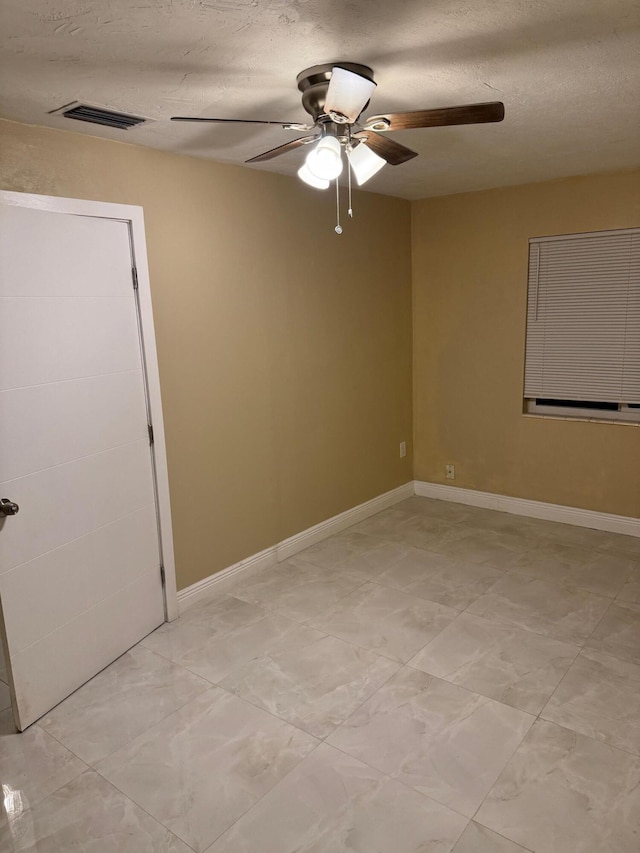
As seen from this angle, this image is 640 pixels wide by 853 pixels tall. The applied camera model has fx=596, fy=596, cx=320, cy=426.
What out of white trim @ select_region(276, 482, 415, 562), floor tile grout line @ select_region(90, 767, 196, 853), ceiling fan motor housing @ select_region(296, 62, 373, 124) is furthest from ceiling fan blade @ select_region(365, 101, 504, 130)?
white trim @ select_region(276, 482, 415, 562)

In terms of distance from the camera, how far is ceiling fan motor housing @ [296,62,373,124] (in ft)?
6.35

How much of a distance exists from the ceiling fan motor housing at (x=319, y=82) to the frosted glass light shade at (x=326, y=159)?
0.24 ft

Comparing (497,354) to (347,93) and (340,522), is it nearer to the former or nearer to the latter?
(340,522)

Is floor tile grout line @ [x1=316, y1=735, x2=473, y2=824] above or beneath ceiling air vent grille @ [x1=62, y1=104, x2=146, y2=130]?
beneath

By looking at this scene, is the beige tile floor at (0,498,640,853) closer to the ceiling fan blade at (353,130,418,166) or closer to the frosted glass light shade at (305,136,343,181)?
the frosted glass light shade at (305,136,343,181)

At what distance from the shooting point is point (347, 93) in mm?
1851

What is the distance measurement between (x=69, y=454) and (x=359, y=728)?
1.67m

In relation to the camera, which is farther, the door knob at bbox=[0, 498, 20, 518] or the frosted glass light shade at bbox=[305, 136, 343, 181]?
the door knob at bbox=[0, 498, 20, 518]

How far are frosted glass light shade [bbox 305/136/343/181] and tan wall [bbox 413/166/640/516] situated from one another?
2.72 m

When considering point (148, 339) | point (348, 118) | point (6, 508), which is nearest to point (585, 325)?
point (348, 118)

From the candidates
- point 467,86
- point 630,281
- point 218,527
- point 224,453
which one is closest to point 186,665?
point 218,527

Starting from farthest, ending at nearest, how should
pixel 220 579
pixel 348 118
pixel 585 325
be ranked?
pixel 585 325, pixel 220 579, pixel 348 118

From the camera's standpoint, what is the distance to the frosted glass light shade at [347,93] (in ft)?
5.87

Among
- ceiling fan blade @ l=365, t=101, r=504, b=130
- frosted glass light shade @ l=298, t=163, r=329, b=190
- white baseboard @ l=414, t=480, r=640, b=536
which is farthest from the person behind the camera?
white baseboard @ l=414, t=480, r=640, b=536
